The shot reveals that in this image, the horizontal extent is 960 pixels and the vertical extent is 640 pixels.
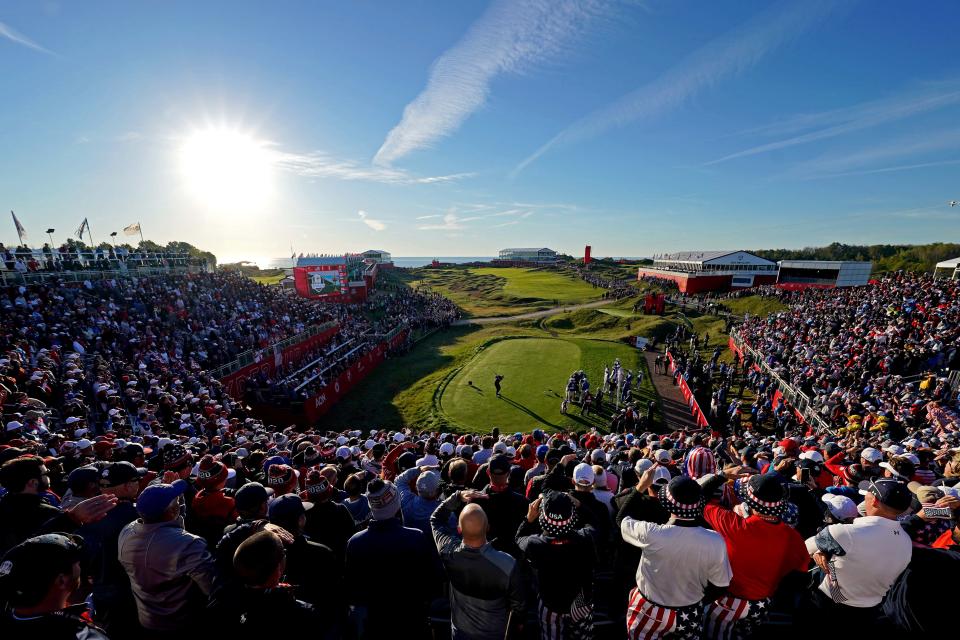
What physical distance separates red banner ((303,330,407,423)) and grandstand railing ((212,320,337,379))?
4.25 meters

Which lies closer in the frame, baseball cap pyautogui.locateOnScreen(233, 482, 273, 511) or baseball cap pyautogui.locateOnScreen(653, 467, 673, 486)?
baseball cap pyautogui.locateOnScreen(233, 482, 273, 511)

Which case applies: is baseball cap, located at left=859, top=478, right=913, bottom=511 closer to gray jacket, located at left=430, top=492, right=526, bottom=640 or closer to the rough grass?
gray jacket, located at left=430, top=492, right=526, bottom=640

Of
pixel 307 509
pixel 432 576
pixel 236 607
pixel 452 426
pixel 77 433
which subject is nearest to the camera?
pixel 236 607

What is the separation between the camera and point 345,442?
11047 millimetres

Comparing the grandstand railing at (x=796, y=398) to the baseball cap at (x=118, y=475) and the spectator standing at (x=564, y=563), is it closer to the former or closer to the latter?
the spectator standing at (x=564, y=563)

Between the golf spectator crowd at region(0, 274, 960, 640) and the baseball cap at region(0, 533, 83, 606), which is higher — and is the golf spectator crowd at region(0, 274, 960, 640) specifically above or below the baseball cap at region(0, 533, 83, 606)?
below

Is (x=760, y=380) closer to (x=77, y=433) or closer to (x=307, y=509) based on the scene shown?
(x=307, y=509)

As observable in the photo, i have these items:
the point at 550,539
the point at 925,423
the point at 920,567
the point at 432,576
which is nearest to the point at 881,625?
the point at 920,567

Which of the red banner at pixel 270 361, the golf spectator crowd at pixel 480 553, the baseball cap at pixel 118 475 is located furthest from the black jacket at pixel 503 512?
the red banner at pixel 270 361

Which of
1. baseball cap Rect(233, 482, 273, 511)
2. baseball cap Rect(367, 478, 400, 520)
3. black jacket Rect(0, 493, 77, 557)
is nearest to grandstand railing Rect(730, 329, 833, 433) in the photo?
baseball cap Rect(367, 478, 400, 520)

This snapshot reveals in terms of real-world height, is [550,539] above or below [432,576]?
above

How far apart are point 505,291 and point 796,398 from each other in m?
50.4

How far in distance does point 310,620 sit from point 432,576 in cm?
144

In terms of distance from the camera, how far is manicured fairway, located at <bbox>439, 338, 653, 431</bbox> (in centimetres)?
1812
